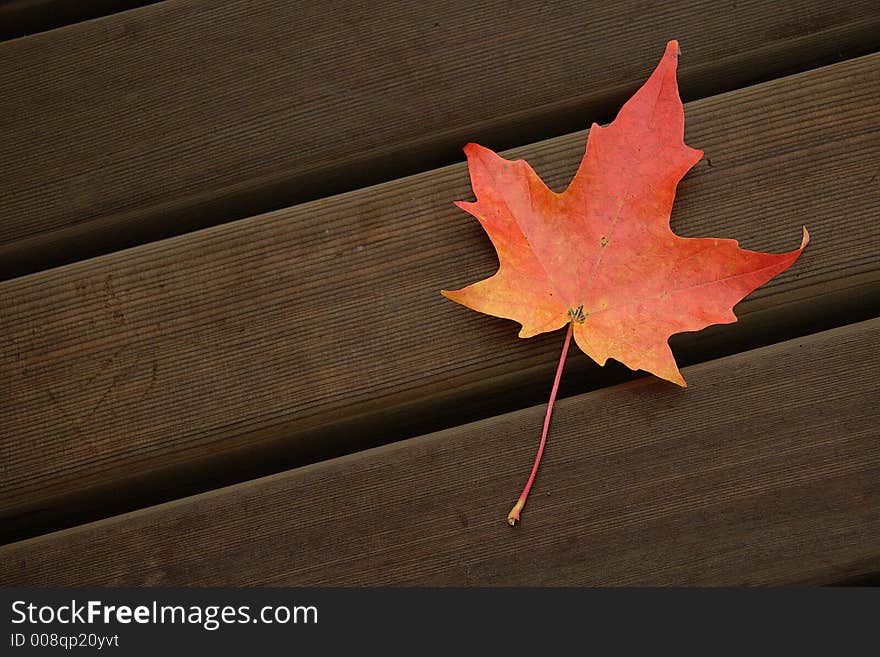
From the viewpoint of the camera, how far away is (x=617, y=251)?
712mm

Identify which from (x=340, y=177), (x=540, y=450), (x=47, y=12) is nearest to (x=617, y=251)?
(x=540, y=450)

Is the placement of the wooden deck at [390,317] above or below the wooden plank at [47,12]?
below

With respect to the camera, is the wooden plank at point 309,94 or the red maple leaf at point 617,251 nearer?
the red maple leaf at point 617,251

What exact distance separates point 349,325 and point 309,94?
11.0 inches

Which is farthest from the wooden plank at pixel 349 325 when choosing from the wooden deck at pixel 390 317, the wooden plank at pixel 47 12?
the wooden plank at pixel 47 12

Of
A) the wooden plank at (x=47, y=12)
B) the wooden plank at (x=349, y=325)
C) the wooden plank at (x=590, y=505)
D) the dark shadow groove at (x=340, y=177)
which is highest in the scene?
the wooden plank at (x=47, y=12)

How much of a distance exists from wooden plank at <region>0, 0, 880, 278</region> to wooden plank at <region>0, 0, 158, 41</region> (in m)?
0.05

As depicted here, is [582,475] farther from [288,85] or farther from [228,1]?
[228,1]

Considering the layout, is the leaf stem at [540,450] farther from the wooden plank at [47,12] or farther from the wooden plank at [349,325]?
the wooden plank at [47,12]

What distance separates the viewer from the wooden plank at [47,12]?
84 cm

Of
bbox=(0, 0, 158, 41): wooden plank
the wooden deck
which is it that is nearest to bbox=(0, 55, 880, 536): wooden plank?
the wooden deck

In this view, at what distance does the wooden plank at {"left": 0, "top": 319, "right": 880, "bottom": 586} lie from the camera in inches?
29.1

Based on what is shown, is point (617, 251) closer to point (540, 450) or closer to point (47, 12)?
point (540, 450)

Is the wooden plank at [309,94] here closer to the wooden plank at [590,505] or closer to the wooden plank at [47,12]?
the wooden plank at [47,12]
